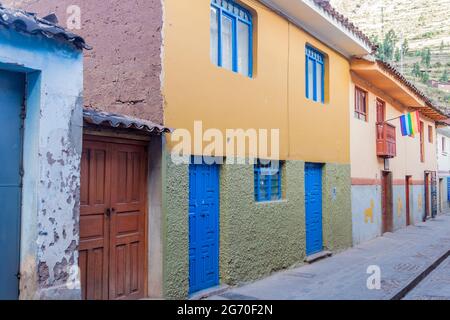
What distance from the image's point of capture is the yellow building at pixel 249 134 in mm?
6406

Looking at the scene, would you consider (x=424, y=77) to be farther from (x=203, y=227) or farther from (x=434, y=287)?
(x=203, y=227)

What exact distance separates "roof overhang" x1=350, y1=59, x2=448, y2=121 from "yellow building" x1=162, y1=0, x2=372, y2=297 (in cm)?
139

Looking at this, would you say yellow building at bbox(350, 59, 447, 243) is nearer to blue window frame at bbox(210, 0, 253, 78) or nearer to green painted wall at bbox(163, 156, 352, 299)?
green painted wall at bbox(163, 156, 352, 299)

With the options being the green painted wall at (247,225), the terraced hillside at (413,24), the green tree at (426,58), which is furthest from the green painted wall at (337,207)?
the green tree at (426,58)

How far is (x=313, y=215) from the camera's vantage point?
10.6m

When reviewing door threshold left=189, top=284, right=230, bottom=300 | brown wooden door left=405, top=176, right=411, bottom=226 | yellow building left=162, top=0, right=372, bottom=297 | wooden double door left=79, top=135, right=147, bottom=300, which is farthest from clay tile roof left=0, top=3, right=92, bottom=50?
brown wooden door left=405, top=176, right=411, bottom=226

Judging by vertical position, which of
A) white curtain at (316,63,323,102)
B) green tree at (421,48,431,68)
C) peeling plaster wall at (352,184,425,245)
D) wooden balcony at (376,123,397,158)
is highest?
green tree at (421,48,431,68)

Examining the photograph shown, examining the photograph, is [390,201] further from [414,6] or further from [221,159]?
[414,6]

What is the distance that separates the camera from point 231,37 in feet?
25.6

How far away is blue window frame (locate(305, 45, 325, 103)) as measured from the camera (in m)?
10.7

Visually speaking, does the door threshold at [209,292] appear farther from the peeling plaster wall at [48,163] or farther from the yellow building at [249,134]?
the peeling plaster wall at [48,163]

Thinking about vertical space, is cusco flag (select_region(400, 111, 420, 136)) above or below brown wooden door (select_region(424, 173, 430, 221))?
above
